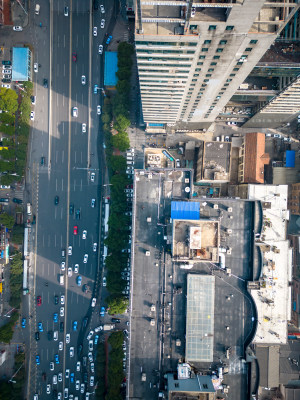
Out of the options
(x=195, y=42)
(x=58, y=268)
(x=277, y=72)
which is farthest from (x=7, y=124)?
(x=277, y=72)

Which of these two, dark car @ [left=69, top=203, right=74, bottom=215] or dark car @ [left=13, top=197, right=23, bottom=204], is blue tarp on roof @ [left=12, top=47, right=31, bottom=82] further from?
dark car @ [left=69, top=203, right=74, bottom=215]

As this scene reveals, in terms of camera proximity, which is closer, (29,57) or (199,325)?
(199,325)

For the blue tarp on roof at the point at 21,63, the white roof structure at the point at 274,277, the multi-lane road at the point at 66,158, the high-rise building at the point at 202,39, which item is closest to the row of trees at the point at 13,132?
the multi-lane road at the point at 66,158

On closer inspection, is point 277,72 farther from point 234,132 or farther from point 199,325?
point 199,325

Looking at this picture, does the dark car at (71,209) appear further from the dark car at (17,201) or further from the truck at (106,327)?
the truck at (106,327)

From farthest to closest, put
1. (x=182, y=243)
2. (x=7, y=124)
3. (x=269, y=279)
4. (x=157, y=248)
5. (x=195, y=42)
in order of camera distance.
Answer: (x=7, y=124), (x=269, y=279), (x=157, y=248), (x=182, y=243), (x=195, y=42)

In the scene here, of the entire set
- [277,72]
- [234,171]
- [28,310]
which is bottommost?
[28,310]

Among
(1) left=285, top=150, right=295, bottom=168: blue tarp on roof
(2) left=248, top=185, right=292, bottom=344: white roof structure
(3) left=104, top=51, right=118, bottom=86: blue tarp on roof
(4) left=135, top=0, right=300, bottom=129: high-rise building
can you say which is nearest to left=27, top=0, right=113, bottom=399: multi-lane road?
(3) left=104, top=51, right=118, bottom=86: blue tarp on roof
